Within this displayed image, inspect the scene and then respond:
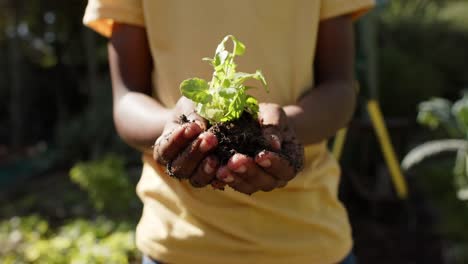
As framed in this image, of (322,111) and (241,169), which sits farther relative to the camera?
(322,111)

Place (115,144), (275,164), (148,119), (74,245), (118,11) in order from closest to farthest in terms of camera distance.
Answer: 1. (275,164)
2. (148,119)
3. (118,11)
4. (74,245)
5. (115,144)

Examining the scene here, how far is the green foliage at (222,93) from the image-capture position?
3.63 ft

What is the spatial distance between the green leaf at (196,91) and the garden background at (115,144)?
97.9 inches

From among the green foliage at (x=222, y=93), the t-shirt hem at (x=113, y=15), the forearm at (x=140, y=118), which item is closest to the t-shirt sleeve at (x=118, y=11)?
the t-shirt hem at (x=113, y=15)

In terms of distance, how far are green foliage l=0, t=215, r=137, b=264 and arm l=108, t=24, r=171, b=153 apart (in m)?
2.14

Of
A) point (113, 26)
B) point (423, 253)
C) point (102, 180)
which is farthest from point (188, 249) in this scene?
point (423, 253)

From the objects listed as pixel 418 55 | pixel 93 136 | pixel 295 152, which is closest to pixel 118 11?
pixel 295 152

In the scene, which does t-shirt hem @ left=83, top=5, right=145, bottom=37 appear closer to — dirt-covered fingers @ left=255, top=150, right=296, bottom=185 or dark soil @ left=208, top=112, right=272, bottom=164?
dark soil @ left=208, top=112, right=272, bottom=164

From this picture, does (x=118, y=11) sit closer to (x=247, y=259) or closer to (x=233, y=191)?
(x=233, y=191)

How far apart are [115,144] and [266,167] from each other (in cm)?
592

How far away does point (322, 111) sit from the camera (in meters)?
1.32

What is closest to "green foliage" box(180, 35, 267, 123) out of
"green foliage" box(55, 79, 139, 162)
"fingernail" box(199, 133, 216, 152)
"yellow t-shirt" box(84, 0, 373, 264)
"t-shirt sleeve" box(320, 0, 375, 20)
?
"fingernail" box(199, 133, 216, 152)

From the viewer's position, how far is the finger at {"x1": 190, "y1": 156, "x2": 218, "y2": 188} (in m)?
1.02

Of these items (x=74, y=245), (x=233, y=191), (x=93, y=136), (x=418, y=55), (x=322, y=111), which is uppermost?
(x=322, y=111)
